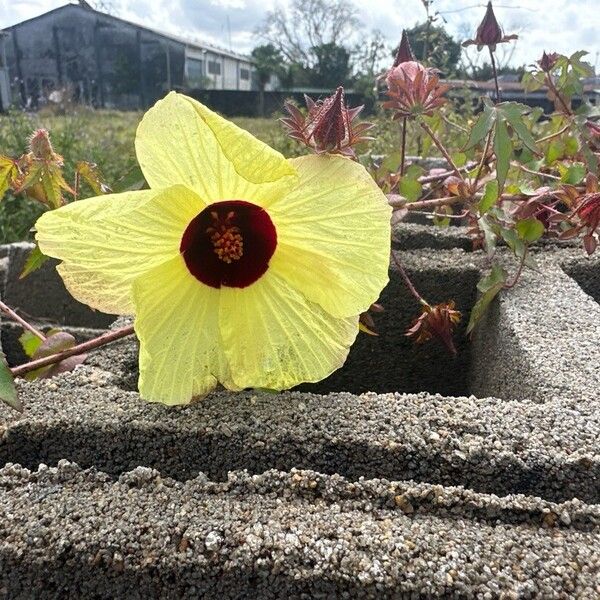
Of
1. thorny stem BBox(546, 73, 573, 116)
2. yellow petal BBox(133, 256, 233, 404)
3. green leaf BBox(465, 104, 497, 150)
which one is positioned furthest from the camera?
thorny stem BBox(546, 73, 573, 116)

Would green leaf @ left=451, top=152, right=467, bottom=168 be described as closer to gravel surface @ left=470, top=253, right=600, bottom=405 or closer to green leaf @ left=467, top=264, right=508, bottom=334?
gravel surface @ left=470, top=253, right=600, bottom=405

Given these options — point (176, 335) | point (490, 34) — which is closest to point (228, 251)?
point (176, 335)

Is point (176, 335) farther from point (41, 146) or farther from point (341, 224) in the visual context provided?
point (41, 146)

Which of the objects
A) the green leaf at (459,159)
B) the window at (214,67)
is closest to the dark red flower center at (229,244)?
the green leaf at (459,159)

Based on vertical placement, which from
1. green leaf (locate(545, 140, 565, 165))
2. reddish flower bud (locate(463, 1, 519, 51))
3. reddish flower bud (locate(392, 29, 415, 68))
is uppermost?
reddish flower bud (locate(463, 1, 519, 51))

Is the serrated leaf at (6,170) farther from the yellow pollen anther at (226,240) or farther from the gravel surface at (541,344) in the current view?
the gravel surface at (541,344)

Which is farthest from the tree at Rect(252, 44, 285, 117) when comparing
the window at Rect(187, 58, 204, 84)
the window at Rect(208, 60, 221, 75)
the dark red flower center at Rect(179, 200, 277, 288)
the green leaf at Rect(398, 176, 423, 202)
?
the dark red flower center at Rect(179, 200, 277, 288)
